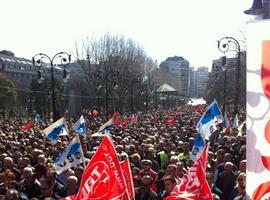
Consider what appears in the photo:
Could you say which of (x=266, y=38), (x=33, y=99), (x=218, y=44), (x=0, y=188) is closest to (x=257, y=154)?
(x=266, y=38)

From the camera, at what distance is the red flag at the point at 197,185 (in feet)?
16.7

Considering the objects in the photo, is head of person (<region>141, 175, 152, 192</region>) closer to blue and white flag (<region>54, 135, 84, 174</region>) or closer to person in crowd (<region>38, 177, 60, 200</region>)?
person in crowd (<region>38, 177, 60, 200</region>)

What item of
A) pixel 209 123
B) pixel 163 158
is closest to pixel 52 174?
pixel 163 158

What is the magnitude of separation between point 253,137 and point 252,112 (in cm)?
17

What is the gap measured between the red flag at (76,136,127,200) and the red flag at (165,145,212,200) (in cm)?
60

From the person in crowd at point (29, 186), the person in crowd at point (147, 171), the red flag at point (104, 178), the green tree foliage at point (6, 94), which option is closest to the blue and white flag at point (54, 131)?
the person in crowd at point (29, 186)

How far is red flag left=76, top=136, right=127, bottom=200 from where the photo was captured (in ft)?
18.0

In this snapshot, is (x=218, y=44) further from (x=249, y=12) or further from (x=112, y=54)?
(x=112, y=54)

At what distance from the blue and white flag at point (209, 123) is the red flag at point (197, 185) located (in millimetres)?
6356

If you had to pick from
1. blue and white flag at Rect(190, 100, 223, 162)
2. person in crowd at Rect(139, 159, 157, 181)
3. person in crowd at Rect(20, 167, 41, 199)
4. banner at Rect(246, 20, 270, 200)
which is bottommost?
person in crowd at Rect(20, 167, 41, 199)

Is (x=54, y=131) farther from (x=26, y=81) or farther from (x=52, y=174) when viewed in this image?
(x=26, y=81)

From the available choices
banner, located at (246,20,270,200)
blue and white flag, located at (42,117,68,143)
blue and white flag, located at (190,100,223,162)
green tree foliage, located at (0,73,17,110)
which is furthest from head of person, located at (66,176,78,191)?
green tree foliage, located at (0,73,17,110)

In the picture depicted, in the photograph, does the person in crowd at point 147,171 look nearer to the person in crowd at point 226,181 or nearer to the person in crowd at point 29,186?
the person in crowd at point 226,181

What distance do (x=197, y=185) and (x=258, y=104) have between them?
200cm
